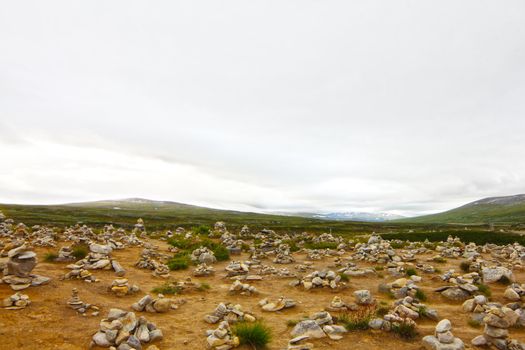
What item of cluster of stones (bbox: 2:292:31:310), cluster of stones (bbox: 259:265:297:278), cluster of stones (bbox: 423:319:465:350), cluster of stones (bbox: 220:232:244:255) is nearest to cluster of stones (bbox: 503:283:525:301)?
cluster of stones (bbox: 423:319:465:350)

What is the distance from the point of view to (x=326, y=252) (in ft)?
98.0

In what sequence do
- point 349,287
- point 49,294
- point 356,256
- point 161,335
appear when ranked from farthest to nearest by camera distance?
point 356,256, point 349,287, point 49,294, point 161,335

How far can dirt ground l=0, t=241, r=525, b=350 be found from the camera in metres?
10.5

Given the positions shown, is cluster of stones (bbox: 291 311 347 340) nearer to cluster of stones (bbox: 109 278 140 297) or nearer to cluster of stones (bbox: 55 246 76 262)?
cluster of stones (bbox: 109 278 140 297)

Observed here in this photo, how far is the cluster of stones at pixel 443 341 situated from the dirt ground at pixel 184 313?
42 centimetres

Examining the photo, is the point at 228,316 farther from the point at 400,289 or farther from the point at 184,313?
the point at 400,289

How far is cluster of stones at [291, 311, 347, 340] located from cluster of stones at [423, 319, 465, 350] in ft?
8.89

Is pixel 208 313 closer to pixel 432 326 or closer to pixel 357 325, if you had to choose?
pixel 357 325

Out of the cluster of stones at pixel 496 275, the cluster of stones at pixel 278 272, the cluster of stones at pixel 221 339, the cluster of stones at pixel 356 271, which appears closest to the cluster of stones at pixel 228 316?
the cluster of stones at pixel 221 339

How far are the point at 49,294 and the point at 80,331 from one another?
4.57 meters

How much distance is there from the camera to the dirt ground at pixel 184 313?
10547mm

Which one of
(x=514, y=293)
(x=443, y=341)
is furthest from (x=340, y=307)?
(x=514, y=293)

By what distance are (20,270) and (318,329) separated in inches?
548

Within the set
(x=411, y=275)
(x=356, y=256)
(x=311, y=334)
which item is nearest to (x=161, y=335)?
(x=311, y=334)
